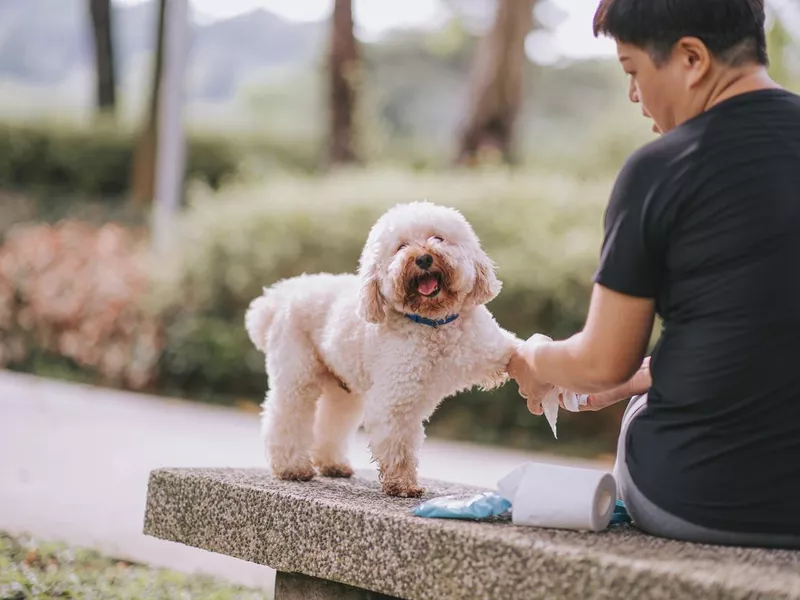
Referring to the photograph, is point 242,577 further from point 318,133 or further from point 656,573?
point 318,133

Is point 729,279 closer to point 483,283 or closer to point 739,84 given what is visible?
point 739,84

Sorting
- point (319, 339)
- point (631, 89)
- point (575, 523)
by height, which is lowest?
point (575, 523)

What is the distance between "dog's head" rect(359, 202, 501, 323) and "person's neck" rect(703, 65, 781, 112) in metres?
0.93

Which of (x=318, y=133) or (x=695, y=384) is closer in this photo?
(x=695, y=384)

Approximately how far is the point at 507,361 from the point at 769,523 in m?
1.03

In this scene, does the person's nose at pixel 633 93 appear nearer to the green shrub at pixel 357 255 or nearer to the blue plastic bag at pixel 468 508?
the blue plastic bag at pixel 468 508

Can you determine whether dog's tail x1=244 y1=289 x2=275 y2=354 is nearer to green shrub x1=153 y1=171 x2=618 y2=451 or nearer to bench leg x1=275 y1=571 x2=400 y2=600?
bench leg x1=275 y1=571 x2=400 y2=600

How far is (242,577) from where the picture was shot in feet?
16.3

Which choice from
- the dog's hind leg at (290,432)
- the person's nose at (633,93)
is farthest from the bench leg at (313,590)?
the person's nose at (633,93)

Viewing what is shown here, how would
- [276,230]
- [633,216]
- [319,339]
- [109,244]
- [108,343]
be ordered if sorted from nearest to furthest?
[633,216]
[319,339]
[276,230]
[108,343]
[109,244]

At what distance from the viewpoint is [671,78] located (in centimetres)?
252

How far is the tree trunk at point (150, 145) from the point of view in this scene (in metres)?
17.3

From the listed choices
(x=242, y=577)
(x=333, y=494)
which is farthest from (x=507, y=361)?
(x=242, y=577)

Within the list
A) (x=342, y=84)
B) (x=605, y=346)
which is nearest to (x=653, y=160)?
(x=605, y=346)
